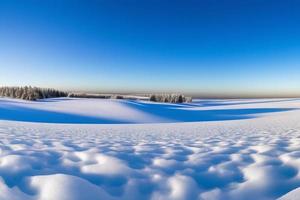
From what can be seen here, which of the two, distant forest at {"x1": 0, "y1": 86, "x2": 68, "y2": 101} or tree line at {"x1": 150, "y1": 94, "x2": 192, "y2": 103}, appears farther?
tree line at {"x1": 150, "y1": 94, "x2": 192, "y2": 103}

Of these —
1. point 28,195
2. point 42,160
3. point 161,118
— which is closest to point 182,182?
point 28,195

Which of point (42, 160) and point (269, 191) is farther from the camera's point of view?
point (42, 160)

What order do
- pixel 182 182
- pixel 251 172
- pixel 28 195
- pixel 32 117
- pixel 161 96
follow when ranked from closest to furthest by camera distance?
pixel 28 195 < pixel 182 182 < pixel 251 172 < pixel 32 117 < pixel 161 96

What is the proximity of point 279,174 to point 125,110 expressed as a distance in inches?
1221

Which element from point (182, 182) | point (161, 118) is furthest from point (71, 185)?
point (161, 118)

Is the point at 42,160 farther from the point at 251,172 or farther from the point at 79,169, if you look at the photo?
the point at 251,172

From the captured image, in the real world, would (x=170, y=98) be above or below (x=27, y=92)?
below

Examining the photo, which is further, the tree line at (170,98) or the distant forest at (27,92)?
the tree line at (170,98)

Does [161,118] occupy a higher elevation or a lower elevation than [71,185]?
lower

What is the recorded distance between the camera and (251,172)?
3.29m

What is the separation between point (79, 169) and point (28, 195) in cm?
94

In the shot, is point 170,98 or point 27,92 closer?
point 27,92

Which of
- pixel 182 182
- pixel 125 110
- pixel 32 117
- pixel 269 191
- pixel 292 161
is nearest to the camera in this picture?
pixel 269 191

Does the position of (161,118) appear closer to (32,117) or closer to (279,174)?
(32,117)
